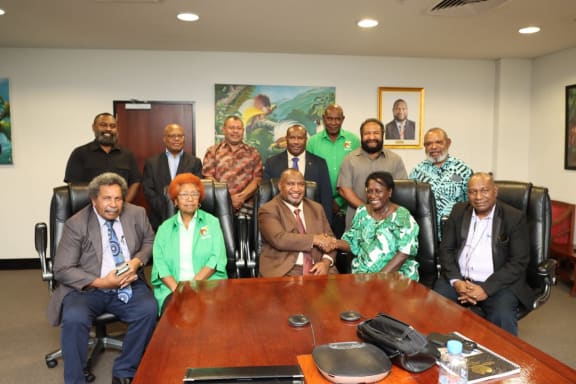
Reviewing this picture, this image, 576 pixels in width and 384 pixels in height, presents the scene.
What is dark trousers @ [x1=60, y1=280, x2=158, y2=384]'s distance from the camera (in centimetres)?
238

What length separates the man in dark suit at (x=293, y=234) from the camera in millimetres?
2934

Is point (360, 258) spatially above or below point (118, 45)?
below

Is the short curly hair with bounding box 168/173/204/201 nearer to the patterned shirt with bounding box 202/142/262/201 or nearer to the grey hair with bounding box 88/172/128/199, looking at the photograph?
the grey hair with bounding box 88/172/128/199

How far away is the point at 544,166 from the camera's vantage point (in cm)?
582

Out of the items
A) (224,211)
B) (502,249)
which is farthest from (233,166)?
(502,249)

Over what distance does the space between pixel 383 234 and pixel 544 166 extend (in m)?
4.02

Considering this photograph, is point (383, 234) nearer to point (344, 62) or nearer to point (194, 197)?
point (194, 197)

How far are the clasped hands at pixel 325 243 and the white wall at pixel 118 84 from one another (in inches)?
122

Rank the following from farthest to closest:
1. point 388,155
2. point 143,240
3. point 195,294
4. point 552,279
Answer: point 388,155 → point 143,240 → point 552,279 → point 195,294

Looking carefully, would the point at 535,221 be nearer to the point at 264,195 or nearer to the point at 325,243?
the point at 325,243

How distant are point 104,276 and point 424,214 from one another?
7.15 feet

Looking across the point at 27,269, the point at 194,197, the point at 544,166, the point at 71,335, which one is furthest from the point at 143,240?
the point at 544,166

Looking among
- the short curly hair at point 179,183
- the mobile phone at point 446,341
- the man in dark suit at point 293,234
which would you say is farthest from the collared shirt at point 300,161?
the mobile phone at point 446,341

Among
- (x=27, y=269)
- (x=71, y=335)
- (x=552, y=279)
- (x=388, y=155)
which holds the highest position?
(x=388, y=155)
